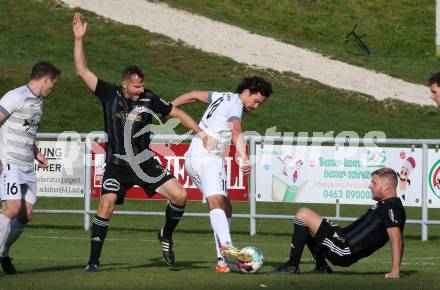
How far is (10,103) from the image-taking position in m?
12.0

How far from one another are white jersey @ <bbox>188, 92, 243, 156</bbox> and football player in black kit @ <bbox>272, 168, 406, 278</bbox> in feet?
4.40

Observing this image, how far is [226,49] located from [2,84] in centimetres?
1040

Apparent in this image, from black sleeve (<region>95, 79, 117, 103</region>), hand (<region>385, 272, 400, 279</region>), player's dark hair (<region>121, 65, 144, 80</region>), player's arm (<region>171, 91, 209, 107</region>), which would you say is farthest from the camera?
player's arm (<region>171, 91, 209, 107</region>)

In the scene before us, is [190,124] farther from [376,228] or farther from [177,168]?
[177,168]

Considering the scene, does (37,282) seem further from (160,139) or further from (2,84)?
(2,84)

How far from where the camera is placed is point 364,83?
39.4m

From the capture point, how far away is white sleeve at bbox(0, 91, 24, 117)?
12.0m

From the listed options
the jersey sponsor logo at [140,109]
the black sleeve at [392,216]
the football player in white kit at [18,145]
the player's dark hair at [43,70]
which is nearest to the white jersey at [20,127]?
the football player in white kit at [18,145]

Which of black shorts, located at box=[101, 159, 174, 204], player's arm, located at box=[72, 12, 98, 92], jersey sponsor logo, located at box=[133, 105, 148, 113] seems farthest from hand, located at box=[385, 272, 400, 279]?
player's arm, located at box=[72, 12, 98, 92]

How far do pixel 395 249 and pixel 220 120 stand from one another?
2498 mm

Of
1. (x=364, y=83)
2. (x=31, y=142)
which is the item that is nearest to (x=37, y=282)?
(x=31, y=142)

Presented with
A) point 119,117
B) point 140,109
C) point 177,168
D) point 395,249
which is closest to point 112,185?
point 119,117

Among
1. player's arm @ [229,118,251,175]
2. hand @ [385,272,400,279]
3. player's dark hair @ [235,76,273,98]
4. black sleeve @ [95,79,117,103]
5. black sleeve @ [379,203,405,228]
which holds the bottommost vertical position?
hand @ [385,272,400,279]

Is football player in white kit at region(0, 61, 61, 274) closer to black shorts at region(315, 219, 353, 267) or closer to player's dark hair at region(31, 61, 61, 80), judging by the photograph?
player's dark hair at region(31, 61, 61, 80)
